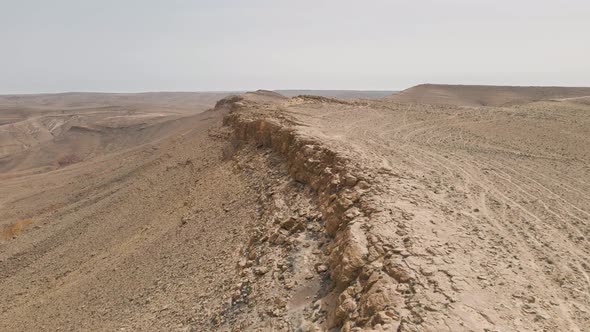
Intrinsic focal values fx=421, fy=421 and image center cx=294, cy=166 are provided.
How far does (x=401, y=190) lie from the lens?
6.96 metres

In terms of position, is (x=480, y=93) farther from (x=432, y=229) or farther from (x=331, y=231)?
(x=432, y=229)

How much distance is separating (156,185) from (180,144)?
4.65 metres

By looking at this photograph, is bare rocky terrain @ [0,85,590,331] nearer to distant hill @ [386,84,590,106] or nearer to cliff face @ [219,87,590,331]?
cliff face @ [219,87,590,331]

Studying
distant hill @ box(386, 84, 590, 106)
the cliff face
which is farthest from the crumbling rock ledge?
distant hill @ box(386, 84, 590, 106)

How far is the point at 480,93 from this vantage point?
48969 millimetres

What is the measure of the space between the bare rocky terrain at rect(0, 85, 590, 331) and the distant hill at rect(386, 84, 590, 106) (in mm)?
26559

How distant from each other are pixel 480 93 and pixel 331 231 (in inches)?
1903

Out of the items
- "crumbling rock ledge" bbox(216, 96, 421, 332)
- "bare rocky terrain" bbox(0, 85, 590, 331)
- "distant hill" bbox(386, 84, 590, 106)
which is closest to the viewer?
"crumbling rock ledge" bbox(216, 96, 421, 332)

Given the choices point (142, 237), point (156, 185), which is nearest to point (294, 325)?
point (142, 237)

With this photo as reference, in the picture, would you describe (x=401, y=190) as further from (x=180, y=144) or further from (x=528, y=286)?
(x=180, y=144)

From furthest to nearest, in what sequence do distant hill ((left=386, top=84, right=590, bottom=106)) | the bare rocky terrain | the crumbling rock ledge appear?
1. distant hill ((left=386, top=84, right=590, bottom=106))
2. the bare rocky terrain
3. the crumbling rock ledge

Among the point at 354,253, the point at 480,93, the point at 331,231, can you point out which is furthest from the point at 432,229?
the point at 480,93

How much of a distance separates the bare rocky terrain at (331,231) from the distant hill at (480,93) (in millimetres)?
26559

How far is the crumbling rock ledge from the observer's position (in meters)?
4.14
